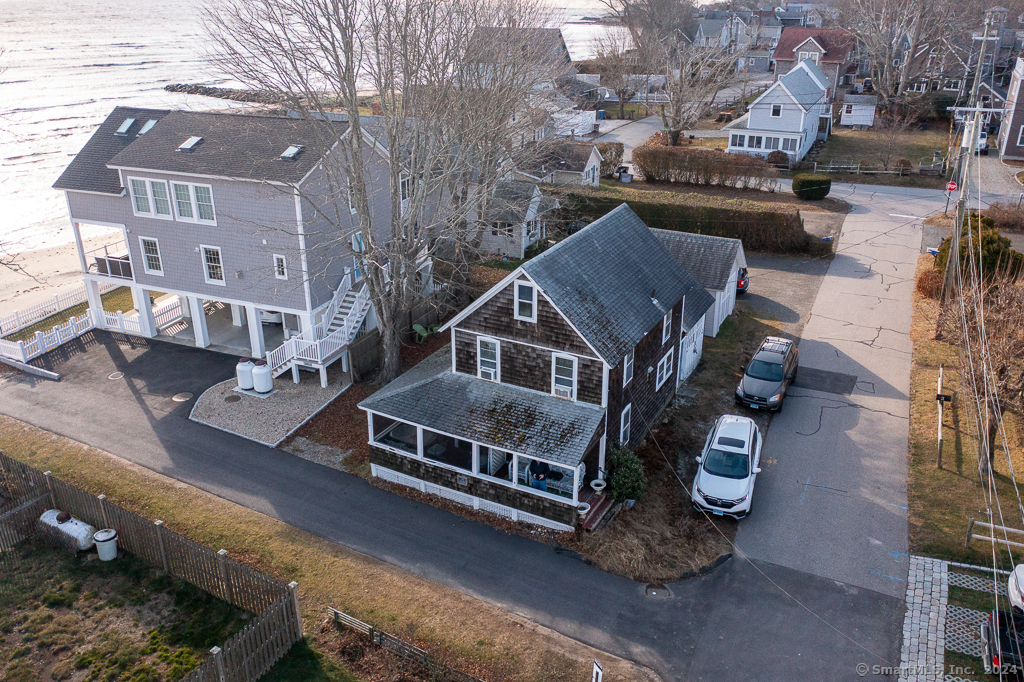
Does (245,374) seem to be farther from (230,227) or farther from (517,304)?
(517,304)

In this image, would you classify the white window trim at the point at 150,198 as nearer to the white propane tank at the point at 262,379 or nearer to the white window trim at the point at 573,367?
the white propane tank at the point at 262,379

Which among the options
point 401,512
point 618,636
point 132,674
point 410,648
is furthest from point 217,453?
point 618,636

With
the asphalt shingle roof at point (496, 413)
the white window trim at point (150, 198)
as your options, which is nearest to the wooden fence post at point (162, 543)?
the asphalt shingle roof at point (496, 413)

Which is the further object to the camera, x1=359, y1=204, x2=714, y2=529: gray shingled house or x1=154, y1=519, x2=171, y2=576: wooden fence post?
x1=359, y1=204, x2=714, y2=529: gray shingled house

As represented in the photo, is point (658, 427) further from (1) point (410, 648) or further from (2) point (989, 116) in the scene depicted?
(2) point (989, 116)

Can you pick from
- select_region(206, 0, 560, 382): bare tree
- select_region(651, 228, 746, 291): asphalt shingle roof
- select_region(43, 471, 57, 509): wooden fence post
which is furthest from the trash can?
select_region(651, 228, 746, 291): asphalt shingle roof

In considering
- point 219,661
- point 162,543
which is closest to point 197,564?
point 162,543

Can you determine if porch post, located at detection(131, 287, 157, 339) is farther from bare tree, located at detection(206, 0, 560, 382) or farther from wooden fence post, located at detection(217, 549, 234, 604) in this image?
wooden fence post, located at detection(217, 549, 234, 604)
